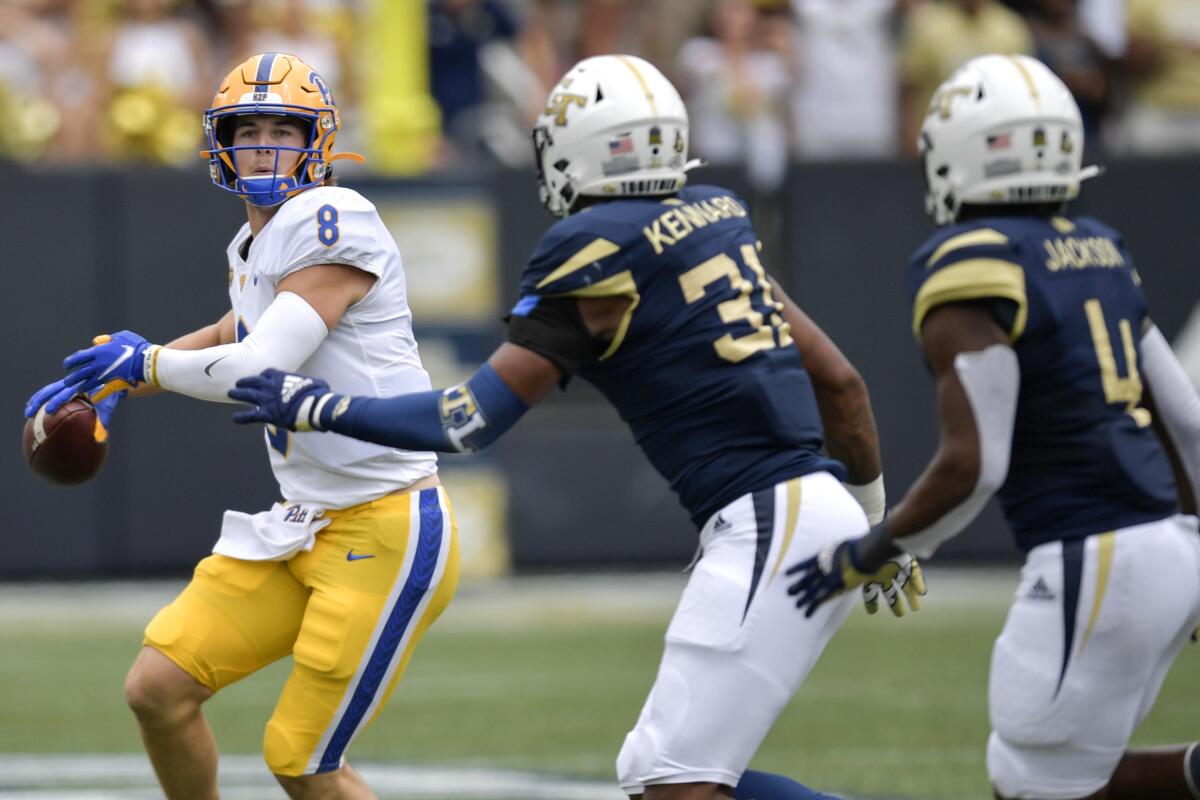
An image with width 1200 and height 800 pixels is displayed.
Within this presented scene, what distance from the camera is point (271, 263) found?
4.44 metres

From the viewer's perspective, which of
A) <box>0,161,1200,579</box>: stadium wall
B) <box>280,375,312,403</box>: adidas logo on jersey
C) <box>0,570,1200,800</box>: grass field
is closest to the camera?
<box>280,375,312,403</box>: adidas logo on jersey

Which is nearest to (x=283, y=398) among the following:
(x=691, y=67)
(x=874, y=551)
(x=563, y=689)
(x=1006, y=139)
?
(x=874, y=551)

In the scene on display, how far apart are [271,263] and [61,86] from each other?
7.99 m

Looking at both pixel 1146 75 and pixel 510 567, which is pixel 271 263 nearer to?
pixel 510 567

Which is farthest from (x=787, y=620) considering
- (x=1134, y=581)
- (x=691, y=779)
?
(x=1134, y=581)

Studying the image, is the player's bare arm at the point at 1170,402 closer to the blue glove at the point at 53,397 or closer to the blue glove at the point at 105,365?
the blue glove at the point at 105,365

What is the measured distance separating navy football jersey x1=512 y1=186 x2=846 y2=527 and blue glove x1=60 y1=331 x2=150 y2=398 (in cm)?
98

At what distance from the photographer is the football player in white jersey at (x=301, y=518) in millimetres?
4348

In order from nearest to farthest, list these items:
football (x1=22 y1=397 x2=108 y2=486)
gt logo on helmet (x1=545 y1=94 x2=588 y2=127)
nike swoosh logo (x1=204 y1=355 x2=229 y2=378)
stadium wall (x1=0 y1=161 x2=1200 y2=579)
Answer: gt logo on helmet (x1=545 y1=94 x2=588 y2=127) < nike swoosh logo (x1=204 y1=355 x2=229 y2=378) < football (x1=22 y1=397 x2=108 y2=486) < stadium wall (x1=0 y1=161 x2=1200 y2=579)

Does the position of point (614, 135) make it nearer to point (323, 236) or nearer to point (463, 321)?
point (323, 236)

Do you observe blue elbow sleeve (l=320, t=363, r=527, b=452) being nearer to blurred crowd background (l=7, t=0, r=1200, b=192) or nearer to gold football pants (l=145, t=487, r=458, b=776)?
gold football pants (l=145, t=487, r=458, b=776)

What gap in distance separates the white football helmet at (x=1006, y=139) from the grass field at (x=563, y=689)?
271cm

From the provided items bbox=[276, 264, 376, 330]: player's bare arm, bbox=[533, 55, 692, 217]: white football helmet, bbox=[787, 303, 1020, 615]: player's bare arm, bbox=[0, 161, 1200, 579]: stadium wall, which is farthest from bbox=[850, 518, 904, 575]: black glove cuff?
bbox=[0, 161, 1200, 579]: stadium wall

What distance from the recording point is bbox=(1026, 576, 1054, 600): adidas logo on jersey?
12.3ft
